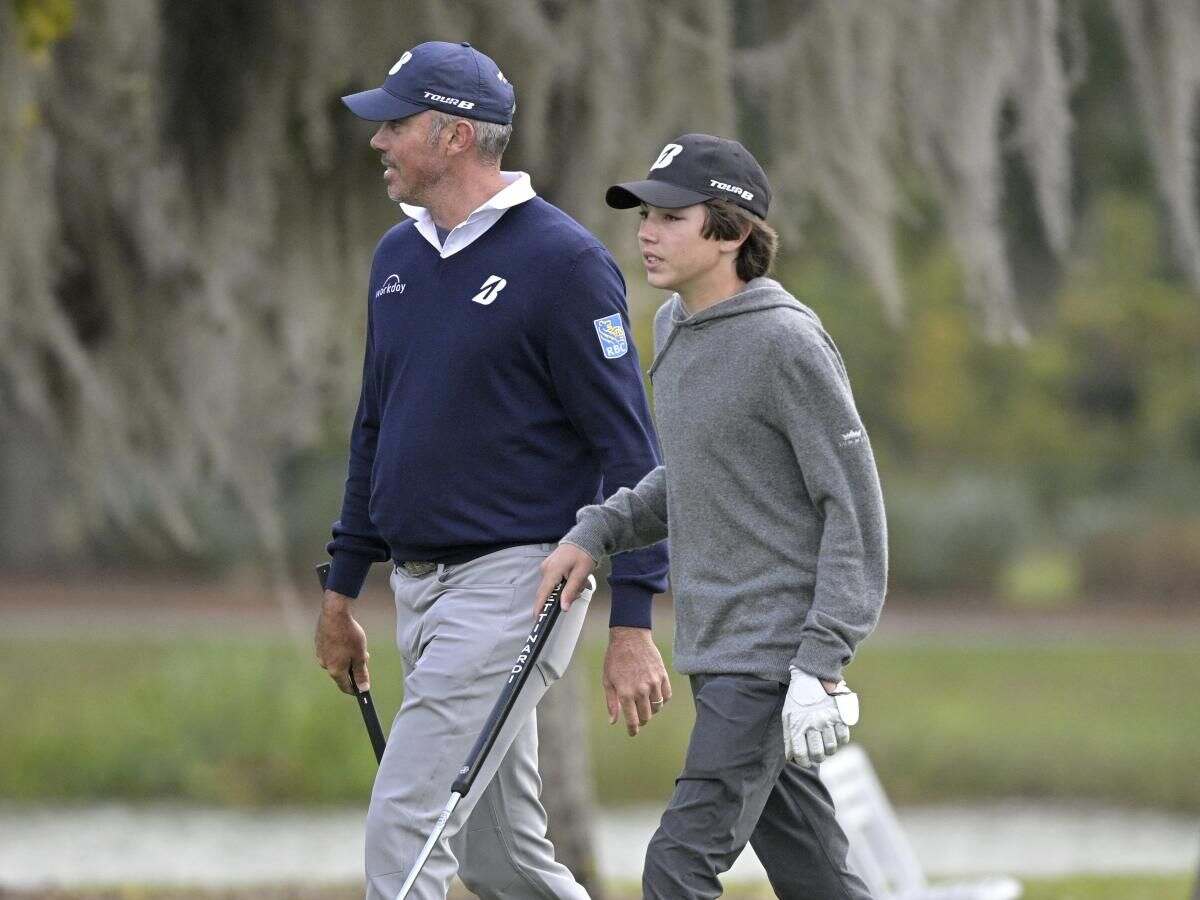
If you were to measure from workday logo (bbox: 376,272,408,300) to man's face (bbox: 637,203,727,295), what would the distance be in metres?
0.57

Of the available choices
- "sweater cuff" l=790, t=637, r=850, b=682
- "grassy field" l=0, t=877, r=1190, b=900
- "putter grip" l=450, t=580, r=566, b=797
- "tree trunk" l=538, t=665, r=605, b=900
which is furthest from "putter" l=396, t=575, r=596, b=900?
"grassy field" l=0, t=877, r=1190, b=900

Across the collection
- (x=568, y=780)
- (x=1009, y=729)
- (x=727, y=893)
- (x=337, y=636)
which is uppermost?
(x=337, y=636)

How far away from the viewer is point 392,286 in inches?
172

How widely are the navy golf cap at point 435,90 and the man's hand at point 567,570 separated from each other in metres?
0.92

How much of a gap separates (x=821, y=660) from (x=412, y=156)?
135 centimetres

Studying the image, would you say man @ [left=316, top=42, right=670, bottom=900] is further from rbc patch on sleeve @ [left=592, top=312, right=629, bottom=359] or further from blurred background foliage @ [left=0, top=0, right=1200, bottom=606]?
blurred background foliage @ [left=0, top=0, right=1200, bottom=606]

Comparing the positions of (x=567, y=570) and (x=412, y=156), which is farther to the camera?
(x=412, y=156)

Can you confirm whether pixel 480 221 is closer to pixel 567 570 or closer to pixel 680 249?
pixel 680 249

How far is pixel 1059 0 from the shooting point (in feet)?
21.1

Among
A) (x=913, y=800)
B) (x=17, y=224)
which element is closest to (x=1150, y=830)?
(x=913, y=800)

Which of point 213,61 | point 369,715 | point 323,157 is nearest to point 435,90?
point 369,715

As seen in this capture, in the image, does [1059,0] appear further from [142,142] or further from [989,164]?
[142,142]

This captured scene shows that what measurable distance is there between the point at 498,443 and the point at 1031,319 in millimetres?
15378

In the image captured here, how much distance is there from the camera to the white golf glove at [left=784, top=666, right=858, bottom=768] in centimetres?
374
